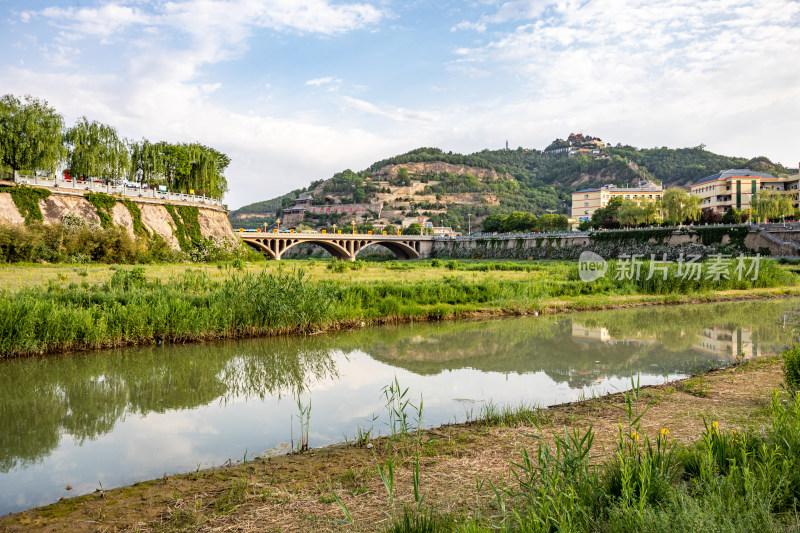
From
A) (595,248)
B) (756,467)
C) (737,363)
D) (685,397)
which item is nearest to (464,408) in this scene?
(685,397)

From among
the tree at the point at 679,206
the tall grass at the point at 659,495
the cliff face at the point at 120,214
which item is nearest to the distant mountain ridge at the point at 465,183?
the tree at the point at 679,206

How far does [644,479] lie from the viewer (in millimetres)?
3057

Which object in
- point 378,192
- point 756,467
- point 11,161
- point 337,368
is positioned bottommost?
point 337,368

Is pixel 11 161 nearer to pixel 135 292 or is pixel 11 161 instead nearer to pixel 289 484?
pixel 135 292

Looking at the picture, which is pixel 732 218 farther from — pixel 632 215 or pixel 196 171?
pixel 196 171

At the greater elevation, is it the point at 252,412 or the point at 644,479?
the point at 644,479

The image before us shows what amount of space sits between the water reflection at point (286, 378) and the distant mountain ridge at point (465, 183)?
340ft

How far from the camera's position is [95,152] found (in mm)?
37781

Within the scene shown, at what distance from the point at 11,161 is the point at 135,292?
87.9 feet

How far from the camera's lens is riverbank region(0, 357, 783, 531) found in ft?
12.0

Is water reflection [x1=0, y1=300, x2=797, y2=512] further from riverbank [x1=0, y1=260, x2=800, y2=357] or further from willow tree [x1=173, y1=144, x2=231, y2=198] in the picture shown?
willow tree [x1=173, y1=144, x2=231, y2=198]

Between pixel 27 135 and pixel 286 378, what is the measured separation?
1286 inches

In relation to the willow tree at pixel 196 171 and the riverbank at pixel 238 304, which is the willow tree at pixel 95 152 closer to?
the willow tree at pixel 196 171

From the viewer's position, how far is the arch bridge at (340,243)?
5334 cm
